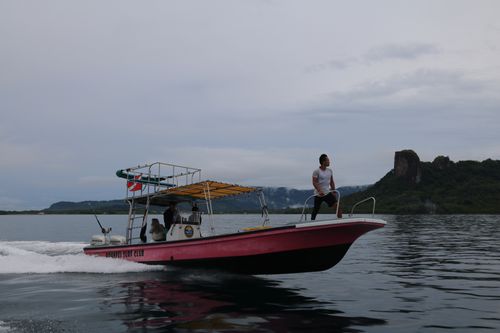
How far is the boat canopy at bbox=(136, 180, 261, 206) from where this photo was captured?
52.9 feet

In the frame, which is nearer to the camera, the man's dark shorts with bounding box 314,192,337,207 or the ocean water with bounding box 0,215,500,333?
the ocean water with bounding box 0,215,500,333

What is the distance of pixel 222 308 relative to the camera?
11.1 metres

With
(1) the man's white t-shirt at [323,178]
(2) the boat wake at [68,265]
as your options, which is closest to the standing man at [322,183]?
(1) the man's white t-shirt at [323,178]

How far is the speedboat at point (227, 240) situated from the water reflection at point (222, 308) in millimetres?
734

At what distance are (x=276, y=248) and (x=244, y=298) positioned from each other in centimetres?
181

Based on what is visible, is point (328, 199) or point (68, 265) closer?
point (328, 199)

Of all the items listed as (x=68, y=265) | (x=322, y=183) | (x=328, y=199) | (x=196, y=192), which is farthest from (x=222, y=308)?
(x=68, y=265)

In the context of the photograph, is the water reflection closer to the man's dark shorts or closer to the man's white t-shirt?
the man's dark shorts

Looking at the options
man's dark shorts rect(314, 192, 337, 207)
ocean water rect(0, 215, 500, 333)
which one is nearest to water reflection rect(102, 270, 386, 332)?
ocean water rect(0, 215, 500, 333)

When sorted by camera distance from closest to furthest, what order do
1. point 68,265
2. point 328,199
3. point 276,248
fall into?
point 328,199
point 276,248
point 68,265

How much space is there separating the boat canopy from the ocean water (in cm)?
256

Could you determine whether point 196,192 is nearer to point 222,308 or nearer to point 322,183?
point 322,183

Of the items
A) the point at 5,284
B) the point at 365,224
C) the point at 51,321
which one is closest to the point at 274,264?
the point at 365,224

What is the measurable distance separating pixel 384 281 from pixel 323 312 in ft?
16.3
